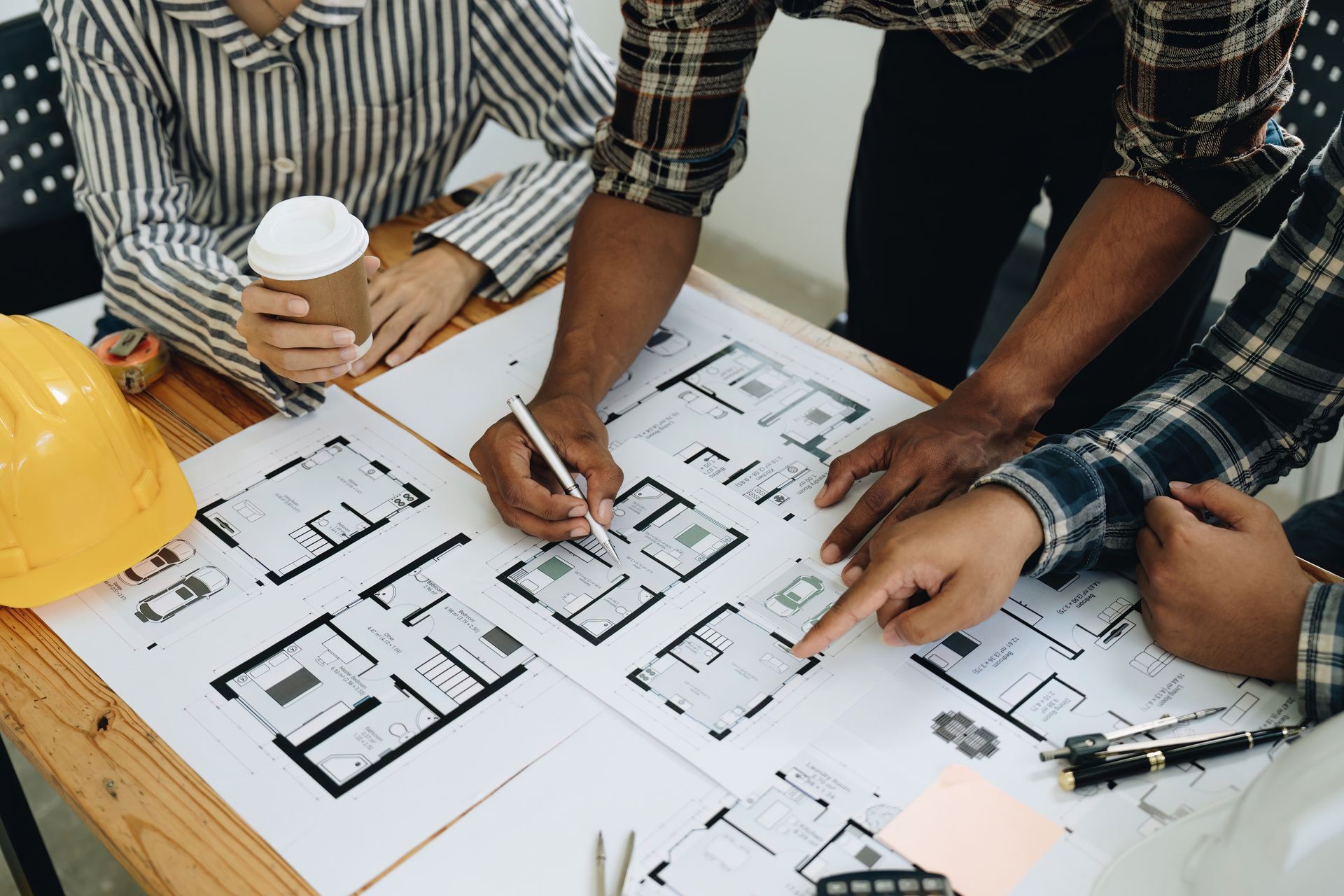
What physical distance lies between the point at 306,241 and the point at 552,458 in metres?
0.28

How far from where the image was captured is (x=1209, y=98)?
96cm

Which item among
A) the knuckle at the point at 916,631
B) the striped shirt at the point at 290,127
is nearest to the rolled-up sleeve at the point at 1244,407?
the knuckle at the point at 916,631

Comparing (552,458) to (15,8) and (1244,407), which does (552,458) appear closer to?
(1244,407)

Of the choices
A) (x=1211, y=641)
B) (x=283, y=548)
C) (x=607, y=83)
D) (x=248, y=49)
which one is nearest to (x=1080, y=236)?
(x=1211, y=641)

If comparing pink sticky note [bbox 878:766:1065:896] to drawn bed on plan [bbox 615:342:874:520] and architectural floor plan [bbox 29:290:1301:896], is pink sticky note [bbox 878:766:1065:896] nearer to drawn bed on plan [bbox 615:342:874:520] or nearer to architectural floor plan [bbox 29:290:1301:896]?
architectural floor plan [bbox 29:290:1301:896]

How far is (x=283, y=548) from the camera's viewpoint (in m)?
0.97

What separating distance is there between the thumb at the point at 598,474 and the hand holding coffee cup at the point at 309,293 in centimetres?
24

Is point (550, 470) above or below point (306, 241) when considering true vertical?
below

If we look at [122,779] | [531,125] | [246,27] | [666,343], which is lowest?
[122,779]

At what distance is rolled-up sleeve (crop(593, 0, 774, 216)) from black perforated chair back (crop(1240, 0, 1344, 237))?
0.68m

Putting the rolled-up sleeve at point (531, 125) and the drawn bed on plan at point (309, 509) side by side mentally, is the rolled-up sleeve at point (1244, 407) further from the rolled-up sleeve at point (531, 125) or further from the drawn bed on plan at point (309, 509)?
the rolled-up sleeve at point (531, 125)

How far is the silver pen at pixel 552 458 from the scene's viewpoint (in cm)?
96

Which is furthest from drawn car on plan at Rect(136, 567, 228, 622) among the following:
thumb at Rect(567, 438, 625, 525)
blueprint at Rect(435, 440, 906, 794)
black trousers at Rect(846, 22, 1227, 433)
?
black trousers at Rect(846, 22, 1227, 433)

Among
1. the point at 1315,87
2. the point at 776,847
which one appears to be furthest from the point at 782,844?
the point at 1315,87
